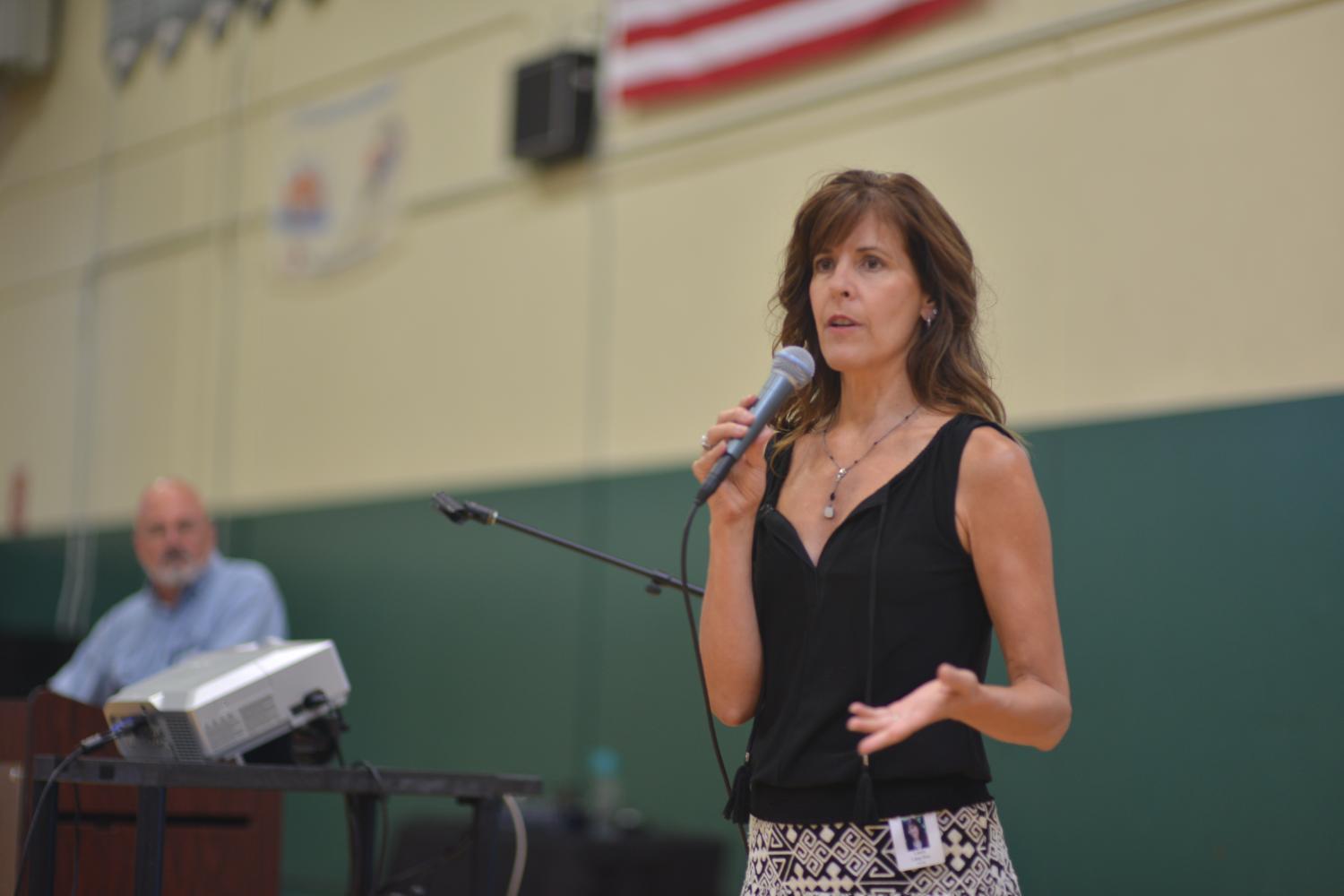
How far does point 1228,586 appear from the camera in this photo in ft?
12.2

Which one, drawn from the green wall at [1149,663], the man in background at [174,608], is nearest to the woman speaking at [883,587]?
the green wall at [1149,663]

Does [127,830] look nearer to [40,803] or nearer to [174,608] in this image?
[40,803]

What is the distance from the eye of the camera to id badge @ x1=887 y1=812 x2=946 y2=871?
1.73 metres

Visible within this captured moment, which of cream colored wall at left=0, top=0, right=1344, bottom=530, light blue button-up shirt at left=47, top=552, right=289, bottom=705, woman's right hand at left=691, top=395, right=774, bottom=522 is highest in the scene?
cream colored wall at left=0, top=0, right=1344, bottom=530

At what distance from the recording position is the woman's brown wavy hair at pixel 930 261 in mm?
1919

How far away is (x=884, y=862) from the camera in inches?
68.4

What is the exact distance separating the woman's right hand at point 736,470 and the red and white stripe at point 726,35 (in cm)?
294

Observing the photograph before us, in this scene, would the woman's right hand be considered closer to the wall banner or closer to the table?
the table

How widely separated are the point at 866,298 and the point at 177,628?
10.3ft

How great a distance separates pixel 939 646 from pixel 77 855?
1.75 metres

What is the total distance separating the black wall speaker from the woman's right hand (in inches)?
152

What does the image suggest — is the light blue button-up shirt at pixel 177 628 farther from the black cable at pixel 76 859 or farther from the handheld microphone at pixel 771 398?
the handheld microphone at pixel 771 398

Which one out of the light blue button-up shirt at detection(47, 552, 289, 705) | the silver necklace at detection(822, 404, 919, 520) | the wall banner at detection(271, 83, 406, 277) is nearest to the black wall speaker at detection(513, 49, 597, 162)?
the wall banner at detection(271, 83, 406, 277)

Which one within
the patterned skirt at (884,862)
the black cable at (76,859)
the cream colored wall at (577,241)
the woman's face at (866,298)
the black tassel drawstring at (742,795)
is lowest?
the black cable at (76,859)
